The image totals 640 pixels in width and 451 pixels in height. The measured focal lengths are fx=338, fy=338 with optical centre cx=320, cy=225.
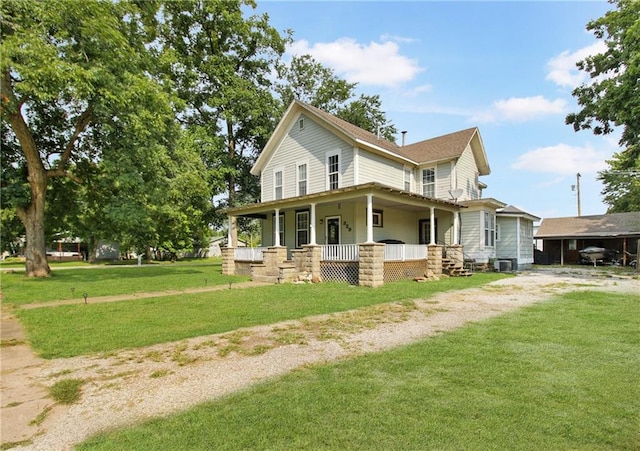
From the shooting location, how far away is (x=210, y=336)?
562cm

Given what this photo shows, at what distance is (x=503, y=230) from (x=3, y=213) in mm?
27554

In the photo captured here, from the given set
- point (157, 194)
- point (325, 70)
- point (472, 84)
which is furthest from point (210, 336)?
point (325, 70)

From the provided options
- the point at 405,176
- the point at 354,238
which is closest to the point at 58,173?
the point at 354,238

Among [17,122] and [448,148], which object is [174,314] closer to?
[17,122]

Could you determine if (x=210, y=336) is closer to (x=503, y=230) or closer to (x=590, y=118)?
(x=503, y=230)

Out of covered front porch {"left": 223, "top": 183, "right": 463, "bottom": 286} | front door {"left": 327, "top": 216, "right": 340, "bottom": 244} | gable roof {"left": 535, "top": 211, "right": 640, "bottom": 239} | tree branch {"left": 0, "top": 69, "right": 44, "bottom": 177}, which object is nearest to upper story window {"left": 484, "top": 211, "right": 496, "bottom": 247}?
covered front porch {"left": 223, "top": 183, "right": 463, "bottom": 286}

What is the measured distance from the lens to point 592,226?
27297 millimetres

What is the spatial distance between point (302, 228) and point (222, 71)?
13925 millimetres

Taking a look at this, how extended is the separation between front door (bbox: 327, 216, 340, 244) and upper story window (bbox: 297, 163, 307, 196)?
2.11m

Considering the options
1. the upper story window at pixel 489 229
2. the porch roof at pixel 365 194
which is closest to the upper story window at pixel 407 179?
the porch roof at pixel 365 194

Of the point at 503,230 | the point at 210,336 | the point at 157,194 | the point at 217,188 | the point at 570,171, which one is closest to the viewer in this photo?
the point at 210,336

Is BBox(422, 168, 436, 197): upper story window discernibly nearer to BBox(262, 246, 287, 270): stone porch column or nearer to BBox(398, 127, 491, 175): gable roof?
BBox(398, 127, 491, 175): gable roof

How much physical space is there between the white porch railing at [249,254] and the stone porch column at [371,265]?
20.6 feet

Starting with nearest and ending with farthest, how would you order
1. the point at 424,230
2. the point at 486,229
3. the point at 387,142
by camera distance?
1. the point at 486,229
2. the point at 424,230
3. the point at 387,142
